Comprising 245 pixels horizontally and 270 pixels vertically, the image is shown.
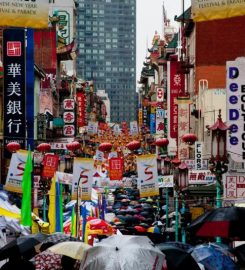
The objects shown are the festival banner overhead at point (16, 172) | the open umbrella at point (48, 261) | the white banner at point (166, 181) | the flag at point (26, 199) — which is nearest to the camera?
the open umbrella at point (48, 261)

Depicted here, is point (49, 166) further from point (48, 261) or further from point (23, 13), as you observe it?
point (48, 261)

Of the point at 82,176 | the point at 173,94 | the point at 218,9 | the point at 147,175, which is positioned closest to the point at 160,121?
the point at 173,94

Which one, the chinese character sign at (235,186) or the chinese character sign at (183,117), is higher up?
the chinese character sign at (183,117)

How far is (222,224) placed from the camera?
13727 millimetres

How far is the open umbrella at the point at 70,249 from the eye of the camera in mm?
13103

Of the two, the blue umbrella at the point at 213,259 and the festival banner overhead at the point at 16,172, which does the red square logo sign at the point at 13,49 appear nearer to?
the festival banner overhead at the point at 16,172

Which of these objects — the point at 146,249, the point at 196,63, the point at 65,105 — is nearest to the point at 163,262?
the point at 146,249

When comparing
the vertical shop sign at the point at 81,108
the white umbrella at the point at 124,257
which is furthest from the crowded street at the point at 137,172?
the vertical shop sign at the point at 81,108

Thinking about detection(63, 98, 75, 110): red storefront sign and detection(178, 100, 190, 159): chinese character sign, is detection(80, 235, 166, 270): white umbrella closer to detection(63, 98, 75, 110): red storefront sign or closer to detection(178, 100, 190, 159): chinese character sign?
detection(178, 100, 190, 159): chinese character sign

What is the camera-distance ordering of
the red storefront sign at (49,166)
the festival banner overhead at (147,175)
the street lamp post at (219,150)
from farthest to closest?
1. the red storefront sign at (49,166)
2. the festival banner overhead at (147,175)
3. the street lamp post at (219,150)

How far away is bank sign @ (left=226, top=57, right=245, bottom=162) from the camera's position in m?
22.8

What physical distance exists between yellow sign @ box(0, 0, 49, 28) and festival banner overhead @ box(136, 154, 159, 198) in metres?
13.9

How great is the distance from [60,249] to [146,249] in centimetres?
205

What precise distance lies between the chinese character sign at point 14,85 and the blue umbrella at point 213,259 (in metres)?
23.1
